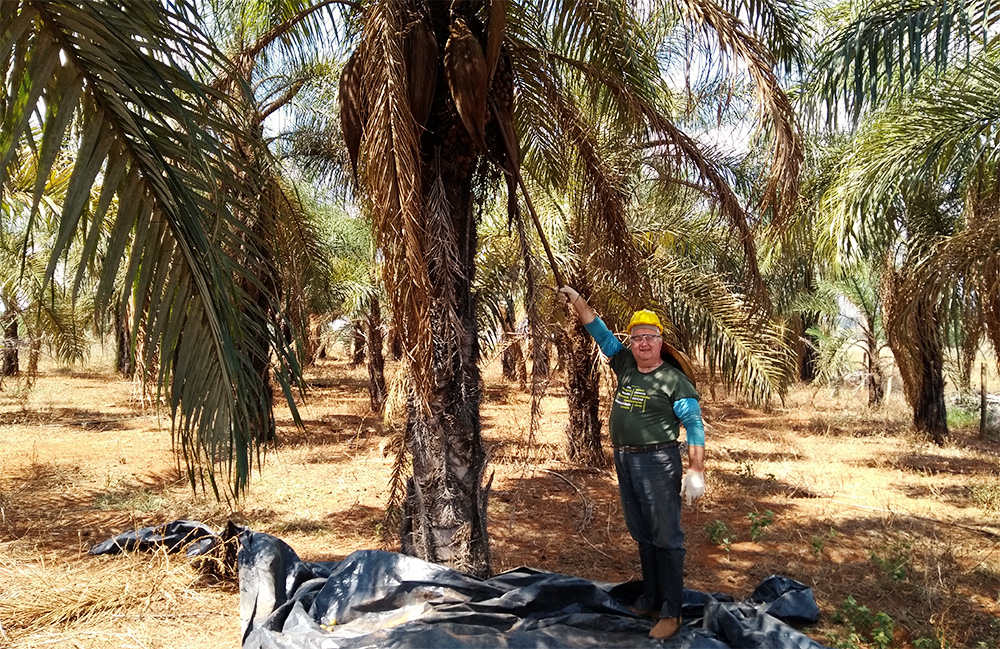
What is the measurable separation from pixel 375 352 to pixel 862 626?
11.9m

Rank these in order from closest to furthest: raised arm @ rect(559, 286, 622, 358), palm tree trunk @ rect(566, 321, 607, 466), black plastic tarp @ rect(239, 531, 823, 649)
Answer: black plastic tarp @ rect(239, 531, 823, 649) < raised arm @ rect(559, 286, 622, 358) < palm tree trunk @ rect(566, 321, 607, 466)

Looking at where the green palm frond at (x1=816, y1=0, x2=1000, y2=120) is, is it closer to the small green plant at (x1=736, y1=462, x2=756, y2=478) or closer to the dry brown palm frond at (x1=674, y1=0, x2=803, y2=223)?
the dry brown palm frond at (x1=674, y1=0, x2=803, y2=223)

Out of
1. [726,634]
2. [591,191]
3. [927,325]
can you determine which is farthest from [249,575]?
[927,325]

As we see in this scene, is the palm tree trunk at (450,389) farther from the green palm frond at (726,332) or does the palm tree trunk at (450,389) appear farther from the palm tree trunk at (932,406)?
the palm tree trunk at (932,406)

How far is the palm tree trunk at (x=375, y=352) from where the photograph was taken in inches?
599

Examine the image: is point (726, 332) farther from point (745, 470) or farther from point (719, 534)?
point (745, 470)

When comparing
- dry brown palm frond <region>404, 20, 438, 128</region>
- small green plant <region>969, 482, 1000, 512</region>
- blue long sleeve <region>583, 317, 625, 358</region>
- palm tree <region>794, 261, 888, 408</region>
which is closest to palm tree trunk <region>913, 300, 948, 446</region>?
→ palm tree <region>794, 261, 888, 408</region>

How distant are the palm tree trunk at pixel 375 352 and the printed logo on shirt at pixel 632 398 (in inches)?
434

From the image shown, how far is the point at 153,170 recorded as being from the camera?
2670 millimetres

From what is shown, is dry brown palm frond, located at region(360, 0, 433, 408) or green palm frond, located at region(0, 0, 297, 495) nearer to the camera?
green palm frond, located at region(0, 0, 297, 495)

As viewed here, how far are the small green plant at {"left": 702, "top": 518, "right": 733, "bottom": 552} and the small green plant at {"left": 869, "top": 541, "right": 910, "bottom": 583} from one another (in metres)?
1.20

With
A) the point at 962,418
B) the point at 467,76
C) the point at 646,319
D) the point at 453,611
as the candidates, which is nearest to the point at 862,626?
the point at 646,319

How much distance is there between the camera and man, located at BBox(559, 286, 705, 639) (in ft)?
13.6

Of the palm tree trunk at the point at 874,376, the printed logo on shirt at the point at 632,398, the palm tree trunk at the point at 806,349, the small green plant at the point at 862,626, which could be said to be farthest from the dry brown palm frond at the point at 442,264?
the palm tree trunk at the point at 806,349
